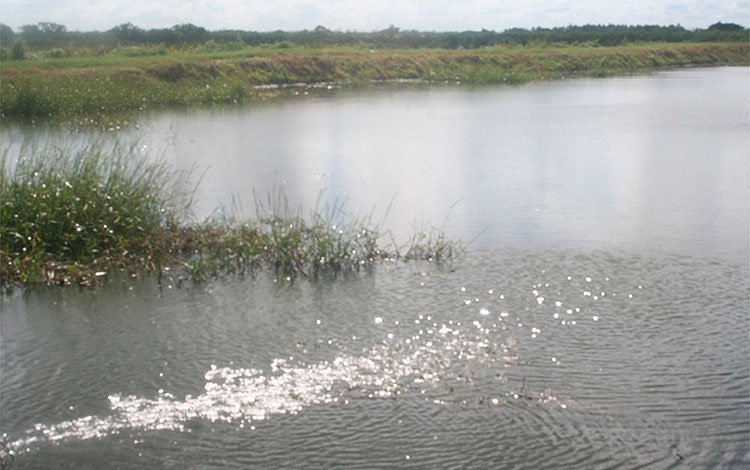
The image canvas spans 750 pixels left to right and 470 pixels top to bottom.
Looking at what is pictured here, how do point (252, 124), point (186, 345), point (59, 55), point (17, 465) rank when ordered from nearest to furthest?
point (17, 465) < point (186, 345) < point (252, 124) < point (59, 55)

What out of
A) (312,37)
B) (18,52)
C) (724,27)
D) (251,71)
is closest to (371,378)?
(18,52)

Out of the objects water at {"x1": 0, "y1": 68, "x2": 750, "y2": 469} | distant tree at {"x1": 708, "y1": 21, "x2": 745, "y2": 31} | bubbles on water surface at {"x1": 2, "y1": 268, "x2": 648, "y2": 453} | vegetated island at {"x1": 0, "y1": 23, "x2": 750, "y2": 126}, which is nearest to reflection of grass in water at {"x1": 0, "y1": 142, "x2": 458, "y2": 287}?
water at {"x1": 0, "y1": 68, "x2": 750, "y2": 469}

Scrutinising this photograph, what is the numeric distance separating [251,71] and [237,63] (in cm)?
69

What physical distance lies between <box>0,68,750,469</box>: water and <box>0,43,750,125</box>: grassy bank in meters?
10.5

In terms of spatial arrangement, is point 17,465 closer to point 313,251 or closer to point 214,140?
point 313,251

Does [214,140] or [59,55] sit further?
[59,55]

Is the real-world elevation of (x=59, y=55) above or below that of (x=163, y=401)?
above

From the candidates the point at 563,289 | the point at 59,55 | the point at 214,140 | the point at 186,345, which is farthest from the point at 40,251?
the point at 59,55

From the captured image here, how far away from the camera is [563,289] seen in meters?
6.64

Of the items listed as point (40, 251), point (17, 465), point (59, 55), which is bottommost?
point (17, 465)

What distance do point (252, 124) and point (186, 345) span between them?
517 inches

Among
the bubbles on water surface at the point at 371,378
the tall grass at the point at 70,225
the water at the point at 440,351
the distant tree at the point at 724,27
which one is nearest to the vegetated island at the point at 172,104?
the tall grass at the point at 70,225

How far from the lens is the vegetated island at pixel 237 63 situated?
19750 mm

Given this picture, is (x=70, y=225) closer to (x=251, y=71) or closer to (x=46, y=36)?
(x=46, y=36)
